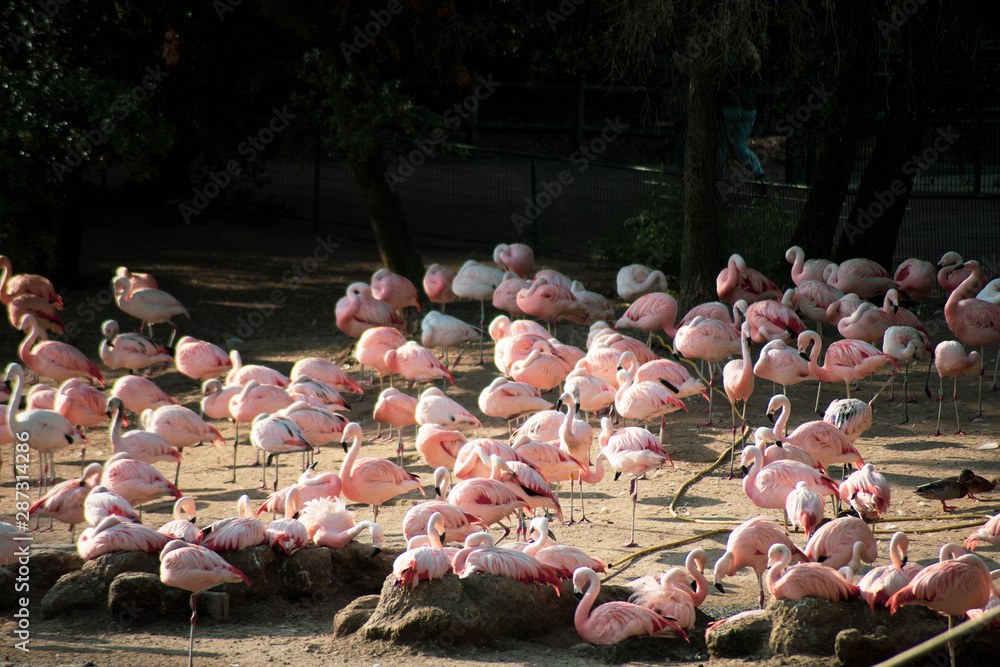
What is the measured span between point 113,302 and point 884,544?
911 cm

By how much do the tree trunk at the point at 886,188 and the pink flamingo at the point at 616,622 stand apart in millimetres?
6898

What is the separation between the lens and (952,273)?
9469 mm

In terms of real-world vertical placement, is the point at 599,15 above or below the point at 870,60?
above

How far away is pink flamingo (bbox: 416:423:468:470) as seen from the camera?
6480 mm

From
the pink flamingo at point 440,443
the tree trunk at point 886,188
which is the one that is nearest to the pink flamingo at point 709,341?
the pink flamingo at point 440,443

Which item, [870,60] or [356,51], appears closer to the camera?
[870,60]

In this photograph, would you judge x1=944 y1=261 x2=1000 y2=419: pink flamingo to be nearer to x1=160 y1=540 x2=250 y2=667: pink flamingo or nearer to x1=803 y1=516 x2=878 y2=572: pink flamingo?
x1=803 y1=516 x2=878 y2=572: pink flamingo

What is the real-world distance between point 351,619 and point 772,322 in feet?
16.1

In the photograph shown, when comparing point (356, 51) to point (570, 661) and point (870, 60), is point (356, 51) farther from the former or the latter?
point (570, 661)

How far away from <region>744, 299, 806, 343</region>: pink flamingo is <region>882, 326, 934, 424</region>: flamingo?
0.82 meters

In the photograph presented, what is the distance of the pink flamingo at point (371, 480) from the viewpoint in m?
6.02

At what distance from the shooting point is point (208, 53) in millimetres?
10117

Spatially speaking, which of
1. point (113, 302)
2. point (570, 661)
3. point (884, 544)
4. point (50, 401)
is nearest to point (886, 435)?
point (884, 544)

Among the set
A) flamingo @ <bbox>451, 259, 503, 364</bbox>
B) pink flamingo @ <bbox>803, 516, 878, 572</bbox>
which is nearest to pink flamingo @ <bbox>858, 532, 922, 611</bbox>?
pink flamingo @ <bbox>803, 516, 878, 572</bbox>
